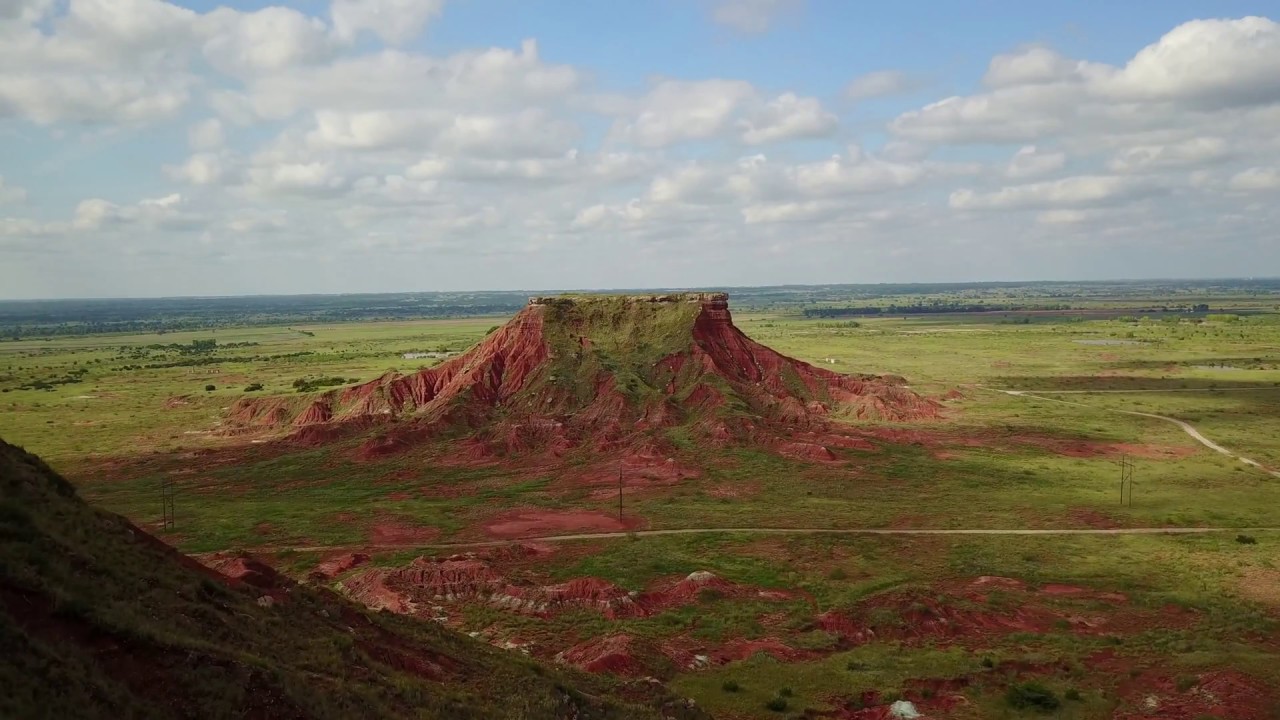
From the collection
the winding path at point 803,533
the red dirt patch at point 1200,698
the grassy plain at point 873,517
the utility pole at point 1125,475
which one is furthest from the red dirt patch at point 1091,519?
the red dirt patch at point 1200,698

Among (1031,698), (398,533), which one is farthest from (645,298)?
(1031,698)

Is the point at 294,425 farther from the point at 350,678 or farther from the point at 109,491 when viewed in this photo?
the point at 350,678

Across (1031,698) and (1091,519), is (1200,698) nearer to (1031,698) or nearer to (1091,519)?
(1031,698)

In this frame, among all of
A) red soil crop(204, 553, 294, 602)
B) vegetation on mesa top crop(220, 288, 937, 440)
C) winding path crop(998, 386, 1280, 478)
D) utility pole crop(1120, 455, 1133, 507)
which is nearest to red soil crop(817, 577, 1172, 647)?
utility pole crop(1120, 455, 1133, 507)

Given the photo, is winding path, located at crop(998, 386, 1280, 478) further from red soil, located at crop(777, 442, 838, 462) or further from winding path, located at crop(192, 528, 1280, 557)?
red soil, located at crop(777, 442, 838, 462)

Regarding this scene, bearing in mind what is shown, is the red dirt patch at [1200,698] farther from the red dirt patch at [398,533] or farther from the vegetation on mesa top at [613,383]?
the vegetation on mesa top at [613,383]

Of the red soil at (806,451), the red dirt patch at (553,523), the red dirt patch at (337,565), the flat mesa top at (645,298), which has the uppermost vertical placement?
the flat mesa top at (645,298)
